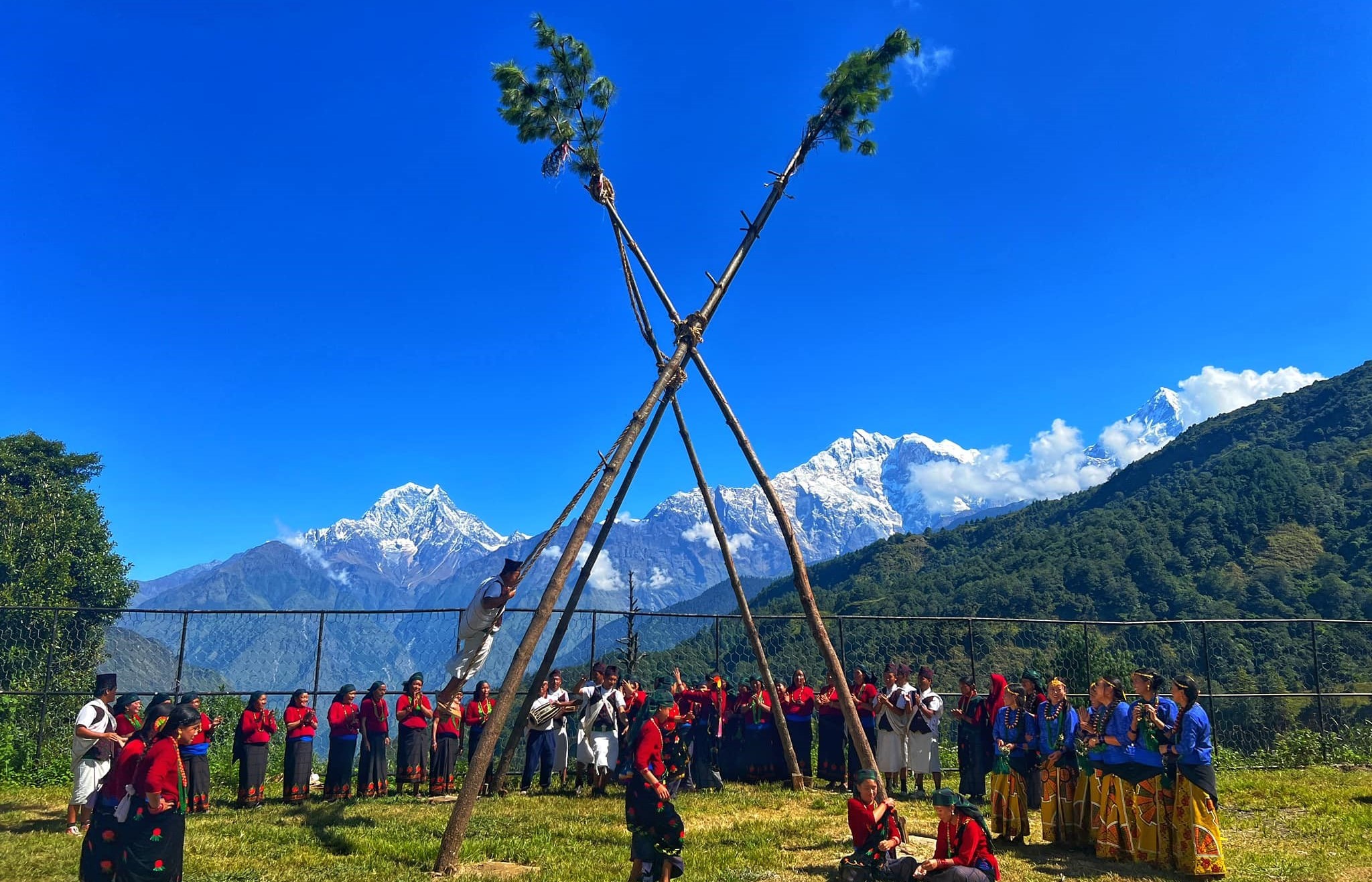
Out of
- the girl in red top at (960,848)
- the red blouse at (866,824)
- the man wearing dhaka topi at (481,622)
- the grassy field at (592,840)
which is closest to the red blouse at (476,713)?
the grassy field at (592,840)

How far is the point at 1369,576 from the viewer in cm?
5506

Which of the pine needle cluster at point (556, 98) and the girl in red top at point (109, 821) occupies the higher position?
the pine needle cluster at point (556, 98)

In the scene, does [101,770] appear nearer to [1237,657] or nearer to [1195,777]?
[1195,777]

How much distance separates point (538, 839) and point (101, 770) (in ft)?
19.4

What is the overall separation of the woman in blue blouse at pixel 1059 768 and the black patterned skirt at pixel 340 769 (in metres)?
10.2

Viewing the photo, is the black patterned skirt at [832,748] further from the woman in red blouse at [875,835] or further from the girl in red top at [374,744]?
the girl in red top at [374,744]

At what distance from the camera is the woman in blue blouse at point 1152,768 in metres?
8.77

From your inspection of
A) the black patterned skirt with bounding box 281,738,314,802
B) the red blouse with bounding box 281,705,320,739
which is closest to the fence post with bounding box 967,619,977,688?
the black patterned skirt with bounding box 281,738,314,802

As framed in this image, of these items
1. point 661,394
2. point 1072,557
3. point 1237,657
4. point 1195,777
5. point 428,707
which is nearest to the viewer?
point 1195,777

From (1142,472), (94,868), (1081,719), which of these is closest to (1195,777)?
(1081,719)

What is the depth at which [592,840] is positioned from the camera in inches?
406

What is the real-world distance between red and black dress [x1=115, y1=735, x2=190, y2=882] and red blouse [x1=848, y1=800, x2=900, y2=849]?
5983 mm

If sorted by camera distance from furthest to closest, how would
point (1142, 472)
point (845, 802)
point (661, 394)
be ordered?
point (1142, 472)
point (845, 802)
point (661, 394)

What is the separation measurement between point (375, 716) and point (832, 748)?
7931 millimetres
